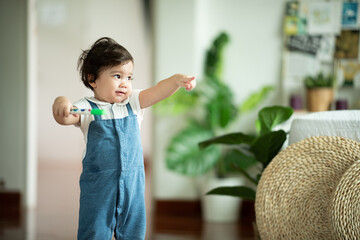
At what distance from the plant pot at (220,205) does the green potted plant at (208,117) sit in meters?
0.12

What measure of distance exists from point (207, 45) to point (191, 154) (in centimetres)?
92

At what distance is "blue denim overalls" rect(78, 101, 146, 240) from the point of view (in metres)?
1.13

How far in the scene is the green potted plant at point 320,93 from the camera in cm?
306

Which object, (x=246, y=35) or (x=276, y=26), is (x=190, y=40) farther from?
(x=276, y=26)

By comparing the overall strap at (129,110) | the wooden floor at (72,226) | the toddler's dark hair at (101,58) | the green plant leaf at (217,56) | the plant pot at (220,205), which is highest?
the green plant leaf at (217,56)

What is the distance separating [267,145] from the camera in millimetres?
1680

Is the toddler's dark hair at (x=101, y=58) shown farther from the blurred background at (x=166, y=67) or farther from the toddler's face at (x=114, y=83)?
the blurred background at (x=166, y=67)

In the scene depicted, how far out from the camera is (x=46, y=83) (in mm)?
5352

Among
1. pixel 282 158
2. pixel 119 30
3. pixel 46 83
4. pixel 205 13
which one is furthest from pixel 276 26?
pixel 46 83

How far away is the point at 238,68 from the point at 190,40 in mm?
462

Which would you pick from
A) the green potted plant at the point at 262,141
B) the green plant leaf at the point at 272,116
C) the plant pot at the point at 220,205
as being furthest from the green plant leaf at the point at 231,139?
the plant pot at the point at 220,205

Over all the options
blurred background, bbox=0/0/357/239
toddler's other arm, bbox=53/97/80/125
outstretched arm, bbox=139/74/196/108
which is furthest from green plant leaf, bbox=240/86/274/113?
toddler's other arm, bbox=53/97/80/125

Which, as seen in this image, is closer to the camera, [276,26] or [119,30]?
[276,26]

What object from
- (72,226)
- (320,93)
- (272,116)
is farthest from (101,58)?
(320,93)
